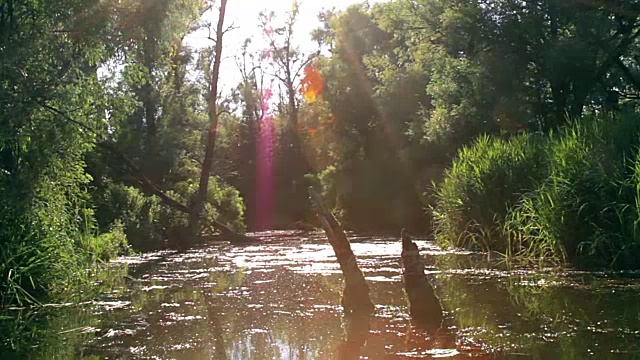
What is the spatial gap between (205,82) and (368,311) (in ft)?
68.5

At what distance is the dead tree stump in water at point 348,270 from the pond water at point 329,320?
180 millimetres

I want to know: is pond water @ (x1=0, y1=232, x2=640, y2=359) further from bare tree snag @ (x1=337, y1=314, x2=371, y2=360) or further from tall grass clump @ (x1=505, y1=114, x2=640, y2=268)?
tall grass clump @ (x1=505, y1=114, x2=640, y2=268)

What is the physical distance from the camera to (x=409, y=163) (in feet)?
74.7

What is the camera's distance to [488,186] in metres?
10.8

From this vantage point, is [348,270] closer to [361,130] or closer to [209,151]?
[209,151]

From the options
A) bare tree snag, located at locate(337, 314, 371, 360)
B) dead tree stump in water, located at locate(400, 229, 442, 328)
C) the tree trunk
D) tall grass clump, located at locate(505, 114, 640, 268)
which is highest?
the tree trunk

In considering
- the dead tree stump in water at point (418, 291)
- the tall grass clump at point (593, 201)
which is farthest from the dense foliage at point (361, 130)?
the dead tree stump in water at point (418, 291)

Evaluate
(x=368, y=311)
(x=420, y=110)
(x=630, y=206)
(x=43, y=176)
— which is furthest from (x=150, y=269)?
(x=420, y=110)

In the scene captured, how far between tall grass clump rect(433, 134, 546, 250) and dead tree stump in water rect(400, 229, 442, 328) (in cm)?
520

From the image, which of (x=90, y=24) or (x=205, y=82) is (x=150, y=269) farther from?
(x=205, y=82)

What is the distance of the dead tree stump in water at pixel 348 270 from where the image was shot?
554cm

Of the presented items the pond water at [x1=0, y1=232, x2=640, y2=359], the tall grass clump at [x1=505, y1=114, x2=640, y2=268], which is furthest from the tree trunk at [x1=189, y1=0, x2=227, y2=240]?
the tall grass clump at [x1=505, y1=114, x2=640, y2=268]

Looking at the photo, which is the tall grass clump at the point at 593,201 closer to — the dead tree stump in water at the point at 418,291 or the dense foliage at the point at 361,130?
the dense foliage at the point at 361,130

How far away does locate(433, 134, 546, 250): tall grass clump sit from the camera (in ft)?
34.4
